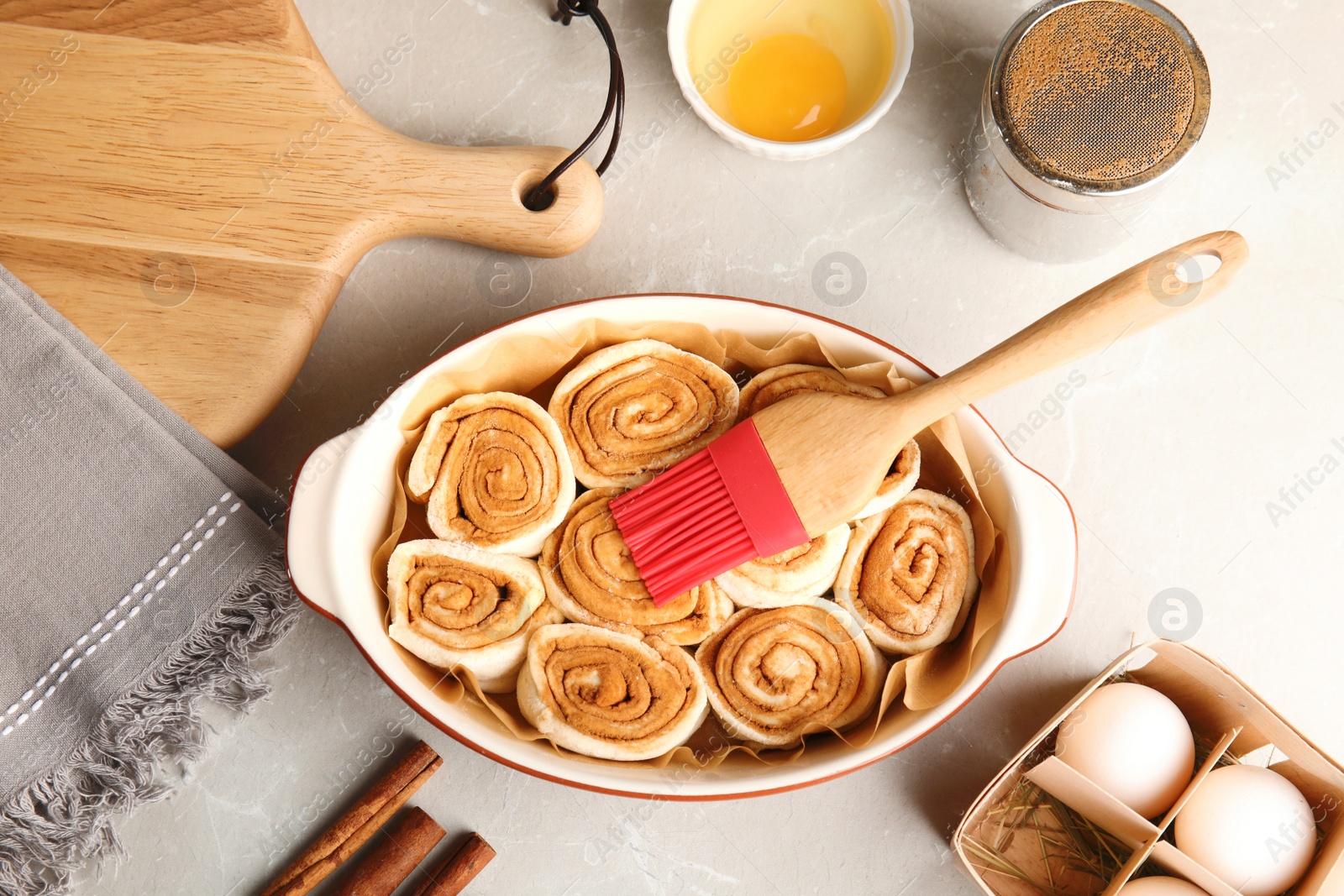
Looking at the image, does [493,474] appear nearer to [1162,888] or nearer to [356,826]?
[356,826]

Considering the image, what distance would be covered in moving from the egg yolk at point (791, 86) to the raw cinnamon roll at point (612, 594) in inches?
21.7

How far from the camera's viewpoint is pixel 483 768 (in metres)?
1.09

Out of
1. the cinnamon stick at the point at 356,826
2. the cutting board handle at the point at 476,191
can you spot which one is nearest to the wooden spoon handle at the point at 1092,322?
the cutting board handle at the point at 476,191

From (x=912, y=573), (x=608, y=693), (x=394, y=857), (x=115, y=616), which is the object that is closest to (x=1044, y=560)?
(x=912, y=573)

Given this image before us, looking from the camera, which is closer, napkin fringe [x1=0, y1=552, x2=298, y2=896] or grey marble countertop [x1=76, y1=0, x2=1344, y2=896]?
napkin fringe [x1=0, y1=552, x2=298, y2=896]

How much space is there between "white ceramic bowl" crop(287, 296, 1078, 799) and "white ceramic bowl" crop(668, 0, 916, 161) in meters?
0.25

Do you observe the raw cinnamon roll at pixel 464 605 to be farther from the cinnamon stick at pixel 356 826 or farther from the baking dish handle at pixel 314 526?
the cinnamon stick at pixel 356 826

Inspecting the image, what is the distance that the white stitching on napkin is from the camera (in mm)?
981

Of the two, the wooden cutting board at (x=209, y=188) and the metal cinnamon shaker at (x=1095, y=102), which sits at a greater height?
the metal cinnamon shaker at (x=1095, y=102)

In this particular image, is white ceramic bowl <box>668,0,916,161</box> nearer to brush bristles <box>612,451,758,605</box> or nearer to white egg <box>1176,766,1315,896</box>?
brush bristles <box>612,451,758,605</box>

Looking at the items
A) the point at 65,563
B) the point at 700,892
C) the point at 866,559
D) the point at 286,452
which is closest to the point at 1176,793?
the point at 866,559

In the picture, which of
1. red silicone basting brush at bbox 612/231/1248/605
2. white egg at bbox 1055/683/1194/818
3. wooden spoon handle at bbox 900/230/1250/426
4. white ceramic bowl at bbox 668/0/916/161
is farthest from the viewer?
A: white ceramic bowl at bbox 668/0/916/161

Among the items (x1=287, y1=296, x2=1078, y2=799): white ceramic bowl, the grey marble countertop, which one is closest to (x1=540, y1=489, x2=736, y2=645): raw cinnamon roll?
(x1=287, y1=296, x2=1078, y2=799): white ceramic bowl

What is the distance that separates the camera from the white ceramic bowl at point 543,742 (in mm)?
866
